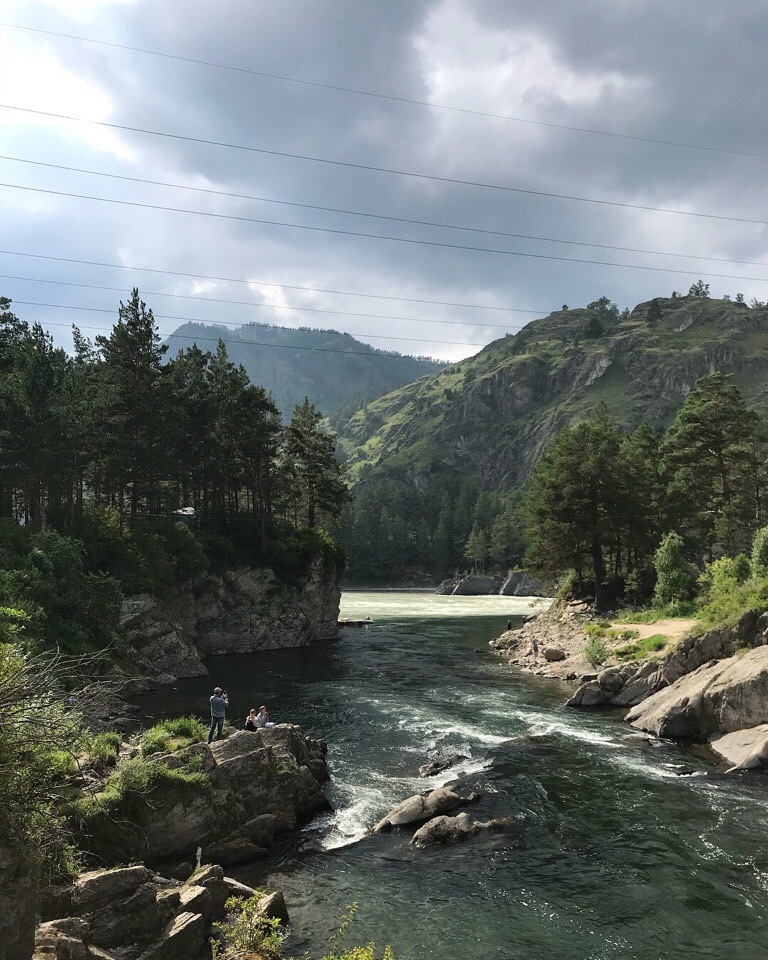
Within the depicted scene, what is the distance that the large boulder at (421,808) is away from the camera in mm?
20047

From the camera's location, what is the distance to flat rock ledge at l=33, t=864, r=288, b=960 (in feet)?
38.9

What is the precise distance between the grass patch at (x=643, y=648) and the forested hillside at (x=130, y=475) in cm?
3528

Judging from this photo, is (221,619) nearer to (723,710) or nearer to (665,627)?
(665,627)

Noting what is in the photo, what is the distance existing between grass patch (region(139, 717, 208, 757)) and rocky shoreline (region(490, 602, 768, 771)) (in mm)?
21098

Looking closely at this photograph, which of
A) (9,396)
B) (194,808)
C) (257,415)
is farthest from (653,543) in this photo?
(9,396)

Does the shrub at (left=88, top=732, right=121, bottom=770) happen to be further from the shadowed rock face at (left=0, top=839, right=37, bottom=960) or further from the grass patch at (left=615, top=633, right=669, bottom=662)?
the grass patch at (left=615, top=633, right=669, bottom=662)

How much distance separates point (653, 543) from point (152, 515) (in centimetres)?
5244

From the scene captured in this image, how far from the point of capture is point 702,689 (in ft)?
94.0

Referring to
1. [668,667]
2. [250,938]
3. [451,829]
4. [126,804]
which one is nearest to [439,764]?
[451,829]

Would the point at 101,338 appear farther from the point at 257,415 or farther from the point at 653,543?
the point at 653,543

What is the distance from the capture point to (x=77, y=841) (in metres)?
14.8

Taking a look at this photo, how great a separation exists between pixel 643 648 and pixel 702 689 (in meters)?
11.3

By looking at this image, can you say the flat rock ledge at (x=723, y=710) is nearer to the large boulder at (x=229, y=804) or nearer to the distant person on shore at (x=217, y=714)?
the large boulder at (x=229, y=804)

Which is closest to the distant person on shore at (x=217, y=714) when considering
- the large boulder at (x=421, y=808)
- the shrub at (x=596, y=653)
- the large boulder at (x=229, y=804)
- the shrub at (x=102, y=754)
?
the large boulder at (x=229, y=804)
